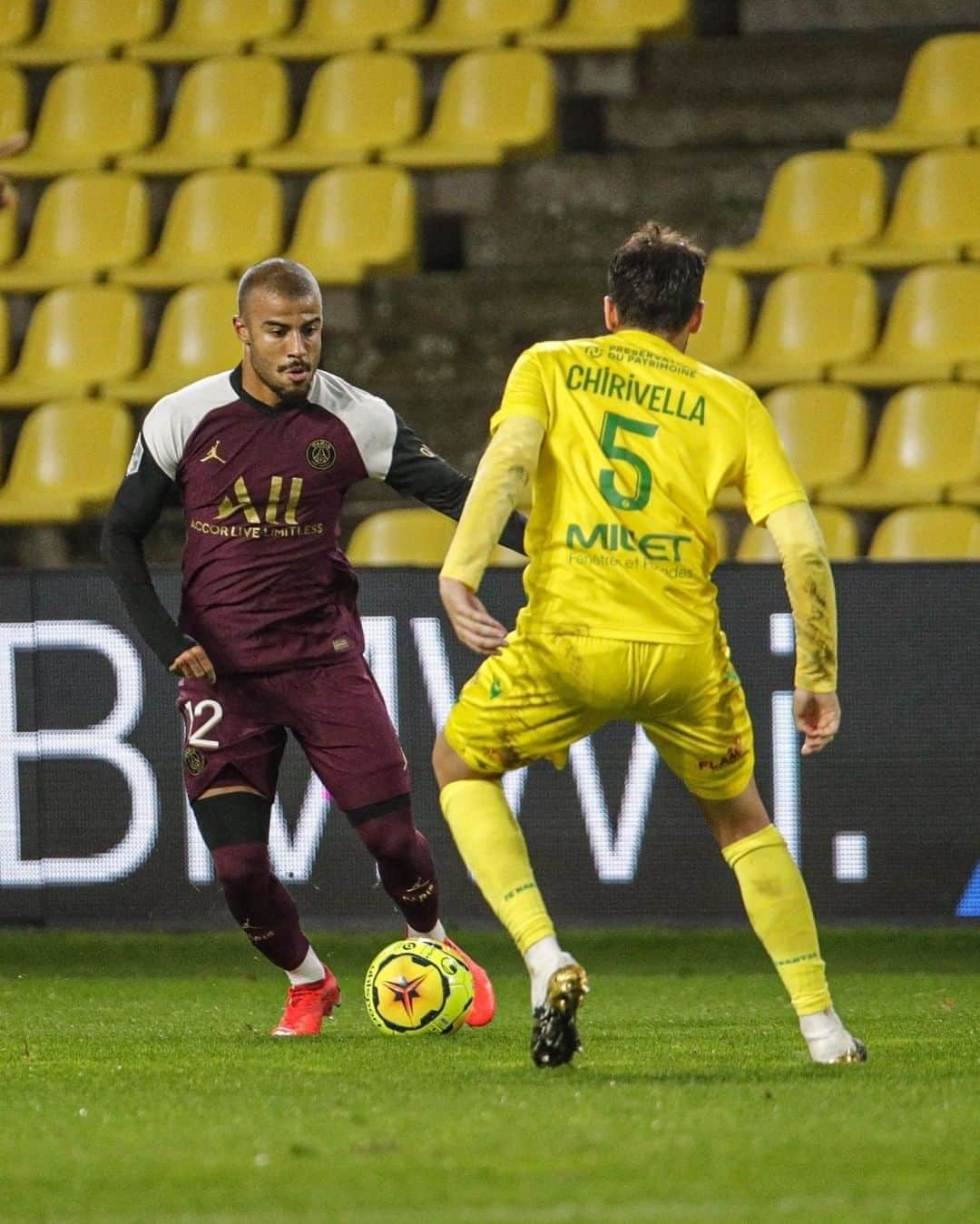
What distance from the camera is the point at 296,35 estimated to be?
12.5 m

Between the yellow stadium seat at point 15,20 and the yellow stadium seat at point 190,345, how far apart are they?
8.94 ft

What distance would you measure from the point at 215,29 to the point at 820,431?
→ 4798 millimetres

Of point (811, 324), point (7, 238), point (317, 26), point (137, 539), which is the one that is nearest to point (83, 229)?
point (7, 238)

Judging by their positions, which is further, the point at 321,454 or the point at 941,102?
the point at 941,102

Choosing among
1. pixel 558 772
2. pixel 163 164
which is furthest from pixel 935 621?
pixel 163 164

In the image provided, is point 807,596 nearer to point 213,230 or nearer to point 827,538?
point 827,538

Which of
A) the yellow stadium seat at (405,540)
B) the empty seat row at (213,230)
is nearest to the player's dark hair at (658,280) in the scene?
the yellow stadium seat at (405,540)

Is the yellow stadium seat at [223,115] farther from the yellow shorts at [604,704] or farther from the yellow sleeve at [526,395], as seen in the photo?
the yellow shorts at [604,704]

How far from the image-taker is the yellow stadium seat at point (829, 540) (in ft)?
30.3

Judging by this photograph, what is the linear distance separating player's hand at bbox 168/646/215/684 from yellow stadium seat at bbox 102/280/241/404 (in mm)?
5159

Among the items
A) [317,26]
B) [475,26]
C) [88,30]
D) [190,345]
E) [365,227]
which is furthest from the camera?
[88,30]

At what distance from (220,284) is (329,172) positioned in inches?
35.7

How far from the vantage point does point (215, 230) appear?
38.3ft

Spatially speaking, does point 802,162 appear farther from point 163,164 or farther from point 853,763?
point 853,763
